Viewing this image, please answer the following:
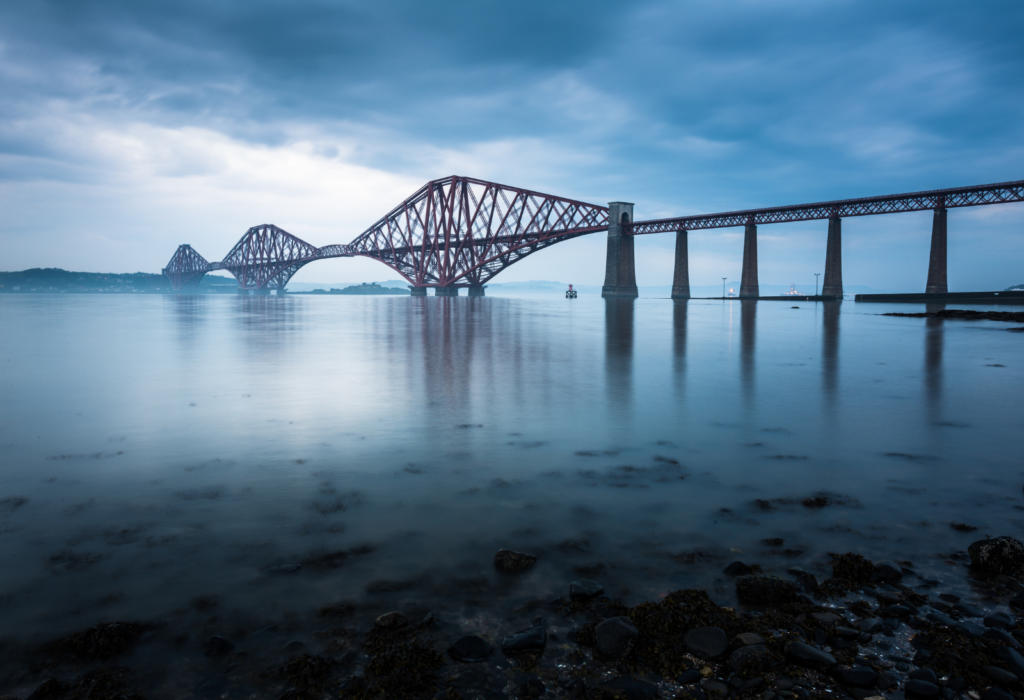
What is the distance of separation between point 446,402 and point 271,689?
6.21 metres

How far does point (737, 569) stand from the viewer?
138 inches

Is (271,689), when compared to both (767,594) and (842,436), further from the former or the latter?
(842,436)

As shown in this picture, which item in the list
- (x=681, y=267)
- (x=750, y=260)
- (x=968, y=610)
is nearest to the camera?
(x=968, y=610)

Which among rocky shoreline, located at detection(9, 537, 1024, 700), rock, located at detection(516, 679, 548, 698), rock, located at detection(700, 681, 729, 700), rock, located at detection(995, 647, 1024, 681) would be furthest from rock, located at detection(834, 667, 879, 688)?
rock, located at detection(516, 679, 548, 698)

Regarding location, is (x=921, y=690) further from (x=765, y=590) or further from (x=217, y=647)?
(x=217, y=647)

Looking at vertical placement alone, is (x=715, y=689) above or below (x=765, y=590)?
below

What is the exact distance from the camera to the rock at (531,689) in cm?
250

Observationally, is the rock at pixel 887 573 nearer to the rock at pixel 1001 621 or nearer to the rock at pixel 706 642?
the rock at pixel 1001 621

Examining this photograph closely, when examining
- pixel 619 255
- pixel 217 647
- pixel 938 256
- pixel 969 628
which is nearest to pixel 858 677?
pixel 969 628

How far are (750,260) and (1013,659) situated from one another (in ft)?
334

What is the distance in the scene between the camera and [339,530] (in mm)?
4031

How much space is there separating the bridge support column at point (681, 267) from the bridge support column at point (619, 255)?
9188mm

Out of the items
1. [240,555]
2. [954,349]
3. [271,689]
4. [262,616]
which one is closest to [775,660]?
[271,689]

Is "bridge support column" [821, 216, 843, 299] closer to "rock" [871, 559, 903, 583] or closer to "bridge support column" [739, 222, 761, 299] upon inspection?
"bridge support column" [739, 222, 761, 299]
